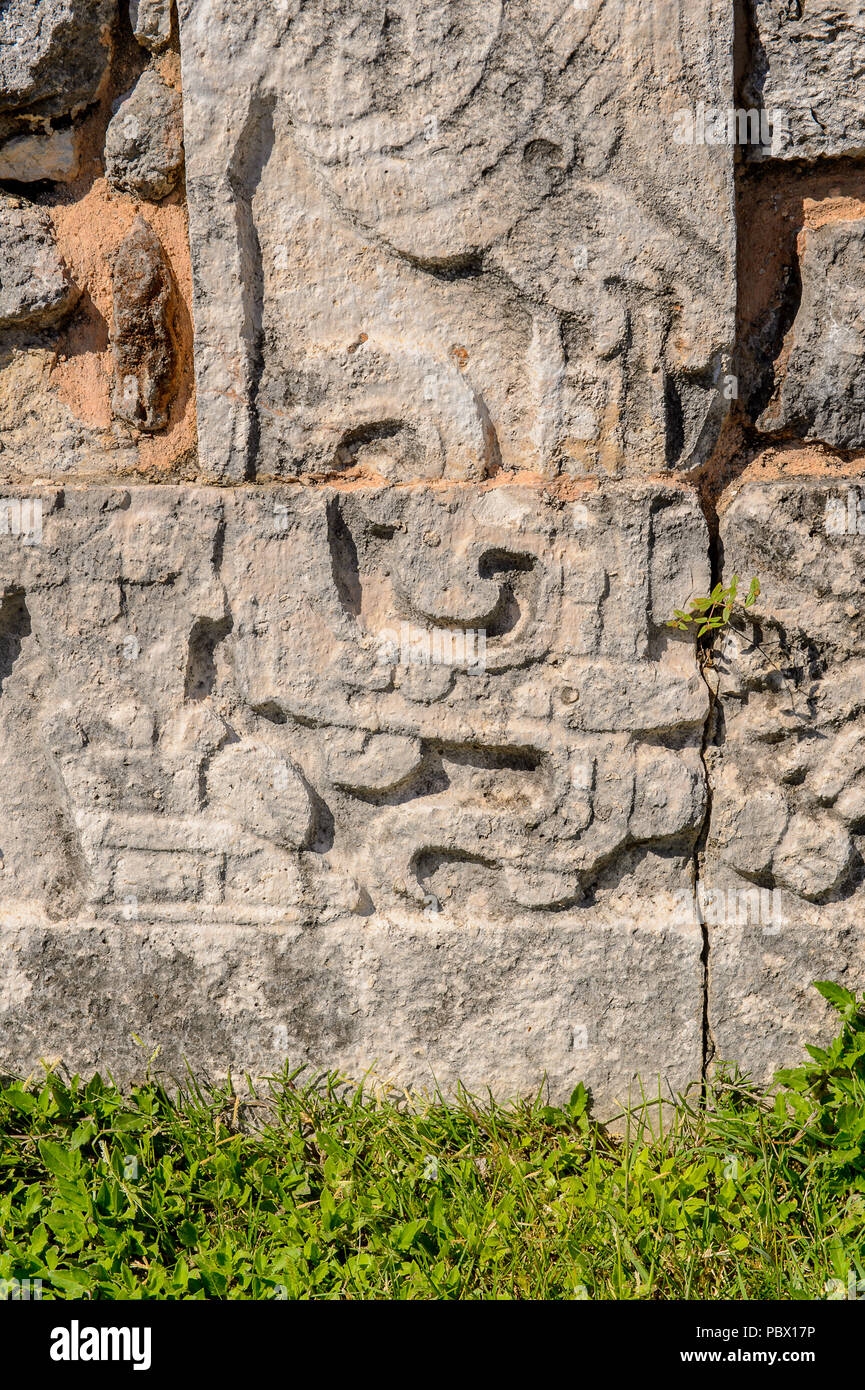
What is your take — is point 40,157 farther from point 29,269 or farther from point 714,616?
point 714,616

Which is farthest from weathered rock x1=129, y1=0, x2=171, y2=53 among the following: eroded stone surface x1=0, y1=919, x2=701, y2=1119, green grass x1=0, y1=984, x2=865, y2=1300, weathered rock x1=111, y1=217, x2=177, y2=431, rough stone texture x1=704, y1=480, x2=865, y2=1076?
green grass x1=0, y1=984, x2=865, y2=1300

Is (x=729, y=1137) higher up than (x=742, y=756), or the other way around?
(x=742, y=756)

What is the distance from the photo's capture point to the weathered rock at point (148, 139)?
1960 millimetres

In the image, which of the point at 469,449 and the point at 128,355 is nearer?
the point at 469,449

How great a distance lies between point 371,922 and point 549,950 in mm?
335

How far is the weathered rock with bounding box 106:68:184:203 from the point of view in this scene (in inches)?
77.2

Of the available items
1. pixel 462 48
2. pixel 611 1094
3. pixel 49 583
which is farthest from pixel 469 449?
pixel 611 1094

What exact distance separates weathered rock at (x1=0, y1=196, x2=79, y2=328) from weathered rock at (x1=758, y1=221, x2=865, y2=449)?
1349 millimetres

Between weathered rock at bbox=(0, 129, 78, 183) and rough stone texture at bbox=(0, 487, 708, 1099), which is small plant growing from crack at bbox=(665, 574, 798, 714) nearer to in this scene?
rough stone texture at bbox=(0, 487, 708, 1099)

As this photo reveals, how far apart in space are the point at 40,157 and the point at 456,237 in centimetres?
84

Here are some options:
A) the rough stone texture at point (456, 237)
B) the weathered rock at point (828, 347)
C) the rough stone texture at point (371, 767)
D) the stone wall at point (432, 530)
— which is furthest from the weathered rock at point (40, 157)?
the weathered rock at point (828, 347)

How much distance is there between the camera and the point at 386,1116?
6.45 feet

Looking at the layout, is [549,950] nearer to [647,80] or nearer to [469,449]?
[469,449]

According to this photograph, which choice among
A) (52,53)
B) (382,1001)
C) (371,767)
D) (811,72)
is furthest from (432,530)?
(52,53)
